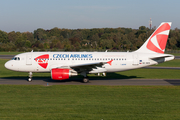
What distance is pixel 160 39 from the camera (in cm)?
2894

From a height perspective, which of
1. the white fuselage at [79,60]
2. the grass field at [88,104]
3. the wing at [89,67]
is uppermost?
the white fuselage at [79,60]

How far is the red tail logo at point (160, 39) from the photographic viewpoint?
2891 centimetres

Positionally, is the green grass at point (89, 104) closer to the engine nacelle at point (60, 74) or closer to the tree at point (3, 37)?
the engine nacelle at point (60, 74)

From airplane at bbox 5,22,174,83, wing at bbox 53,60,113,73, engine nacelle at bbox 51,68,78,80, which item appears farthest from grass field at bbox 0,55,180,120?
airplane at bbox 5,22,174,83

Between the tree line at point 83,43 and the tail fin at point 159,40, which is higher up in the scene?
the tree line at point 83,43

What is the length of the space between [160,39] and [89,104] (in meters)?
17.1

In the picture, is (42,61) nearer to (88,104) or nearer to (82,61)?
(82,61)

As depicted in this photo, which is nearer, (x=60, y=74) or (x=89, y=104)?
(x=89, y=104)

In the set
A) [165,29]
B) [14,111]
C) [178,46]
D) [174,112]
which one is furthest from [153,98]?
[178,46]

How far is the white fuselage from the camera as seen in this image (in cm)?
2727

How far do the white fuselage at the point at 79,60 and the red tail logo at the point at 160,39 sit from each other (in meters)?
1.20

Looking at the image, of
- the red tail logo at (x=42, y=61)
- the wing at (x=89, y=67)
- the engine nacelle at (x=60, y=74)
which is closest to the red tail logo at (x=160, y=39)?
the wing at (x=89, y=67)

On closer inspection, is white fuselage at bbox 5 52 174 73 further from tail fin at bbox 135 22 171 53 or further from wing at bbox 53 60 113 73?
tail fin at bbox 135 22 171 53

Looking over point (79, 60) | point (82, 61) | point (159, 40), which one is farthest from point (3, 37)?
point (159, 40)
